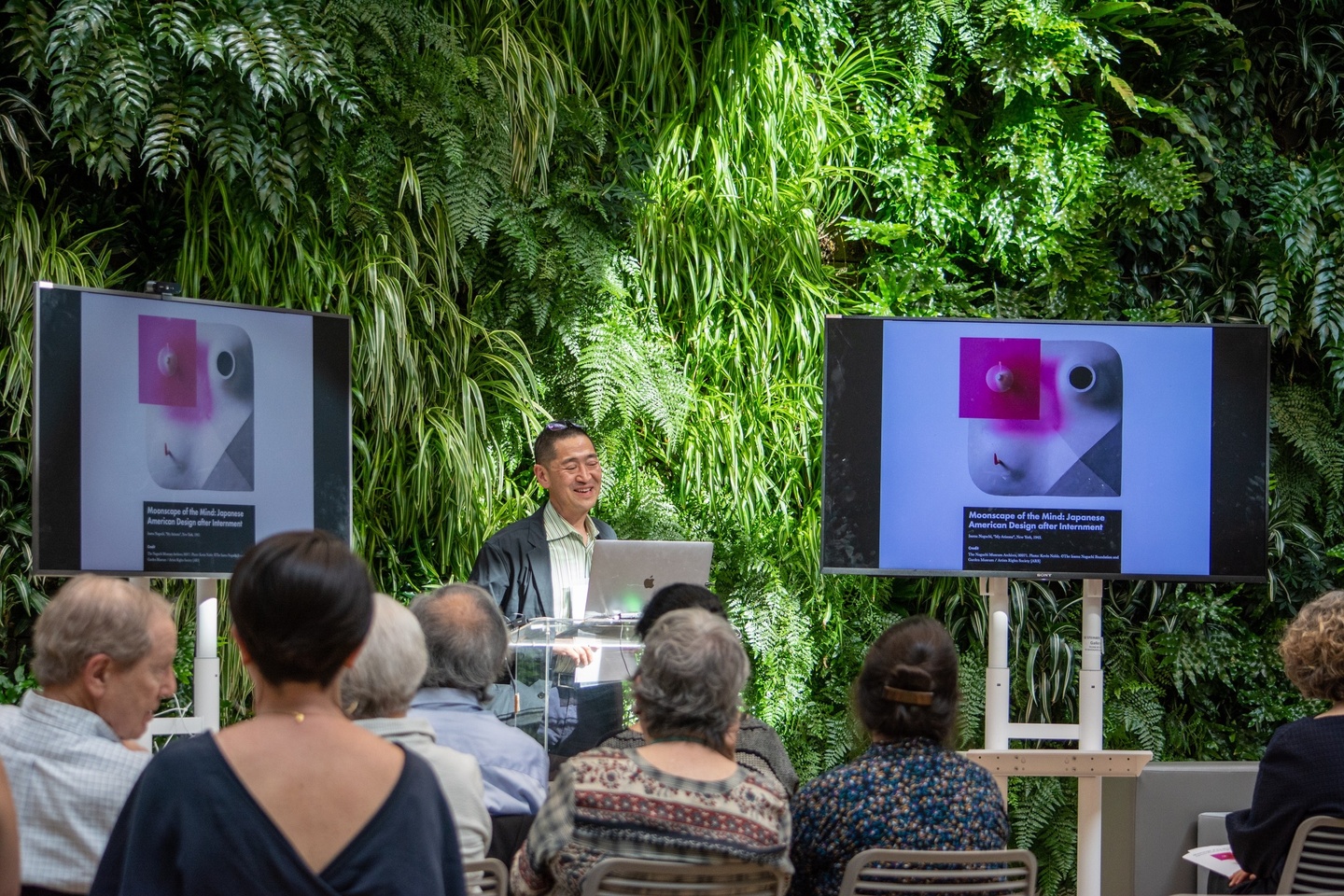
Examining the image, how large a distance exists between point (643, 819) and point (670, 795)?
54mm

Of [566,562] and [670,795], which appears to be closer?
[670,795]

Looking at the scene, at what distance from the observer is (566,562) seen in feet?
14.6

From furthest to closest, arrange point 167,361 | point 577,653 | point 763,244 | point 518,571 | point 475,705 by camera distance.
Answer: point 763,244 → point 518,571 → point 167,361 → point 577,653 → point 475,705

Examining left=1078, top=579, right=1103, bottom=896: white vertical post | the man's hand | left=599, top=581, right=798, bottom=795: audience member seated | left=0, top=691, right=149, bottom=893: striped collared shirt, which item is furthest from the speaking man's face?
left=0, top=691, right=149, bottom=893: striped collared shirt

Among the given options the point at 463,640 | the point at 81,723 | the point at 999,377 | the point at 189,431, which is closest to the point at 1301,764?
the point at 999,377

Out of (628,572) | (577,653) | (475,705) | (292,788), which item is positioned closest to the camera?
(292,788)

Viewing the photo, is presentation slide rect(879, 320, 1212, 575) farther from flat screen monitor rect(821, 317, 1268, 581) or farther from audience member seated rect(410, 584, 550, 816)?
audience member seated rect(410, 584, 550, 816)

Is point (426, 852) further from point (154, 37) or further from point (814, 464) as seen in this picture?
point (814, 464)

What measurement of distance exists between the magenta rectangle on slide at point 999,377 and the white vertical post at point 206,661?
7.53 ft

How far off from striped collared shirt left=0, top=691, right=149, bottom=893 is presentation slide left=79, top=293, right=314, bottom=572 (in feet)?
5.02

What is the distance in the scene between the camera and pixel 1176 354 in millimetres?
4066

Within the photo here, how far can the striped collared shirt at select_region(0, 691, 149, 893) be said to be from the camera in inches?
74.5

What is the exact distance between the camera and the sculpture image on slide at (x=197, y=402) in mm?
3492

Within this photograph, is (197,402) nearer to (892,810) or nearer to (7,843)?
(7,843)
